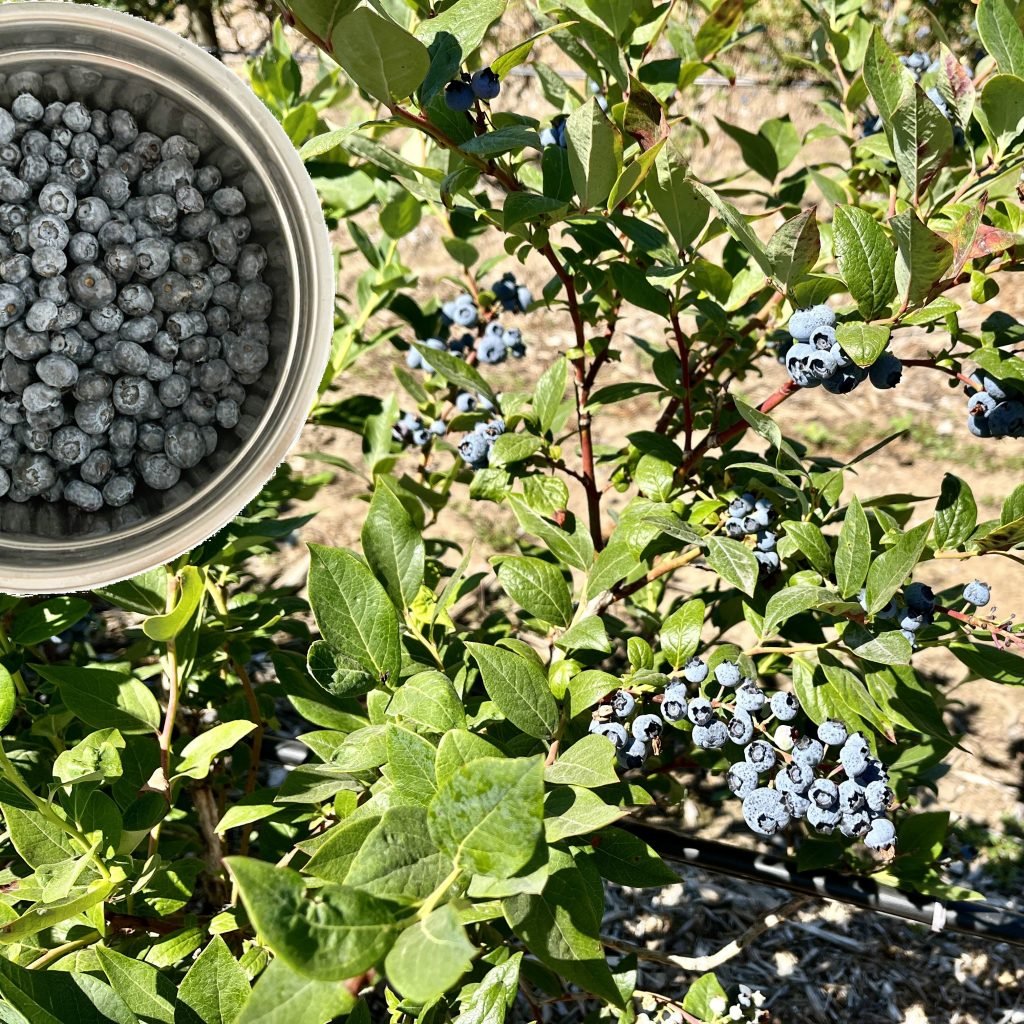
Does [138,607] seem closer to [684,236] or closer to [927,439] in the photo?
[684,236]

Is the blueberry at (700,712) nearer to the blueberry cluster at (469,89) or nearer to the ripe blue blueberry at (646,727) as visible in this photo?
the ripe blue blueberry at (646,727)

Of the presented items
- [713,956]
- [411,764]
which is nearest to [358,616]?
[411,764]

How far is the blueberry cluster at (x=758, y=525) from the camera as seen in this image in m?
1.02

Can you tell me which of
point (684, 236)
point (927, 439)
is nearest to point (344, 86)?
point (684, 236)

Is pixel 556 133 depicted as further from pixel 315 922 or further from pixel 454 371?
pixel 315 922

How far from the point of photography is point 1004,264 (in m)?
0.93

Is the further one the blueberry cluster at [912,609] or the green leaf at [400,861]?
the blueberry cluster at [912,609]

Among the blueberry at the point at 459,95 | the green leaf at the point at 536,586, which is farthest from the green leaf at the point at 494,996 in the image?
the blueberry at the point at 459,95

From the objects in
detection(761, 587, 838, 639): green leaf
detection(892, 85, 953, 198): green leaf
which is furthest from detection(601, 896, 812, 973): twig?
detection(892, 85, 953, 198): green leaf

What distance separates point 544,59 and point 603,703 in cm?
547

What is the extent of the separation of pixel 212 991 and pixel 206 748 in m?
0.25

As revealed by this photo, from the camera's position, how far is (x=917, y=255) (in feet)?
2.59

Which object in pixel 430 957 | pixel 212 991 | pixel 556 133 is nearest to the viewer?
pixel 430 957

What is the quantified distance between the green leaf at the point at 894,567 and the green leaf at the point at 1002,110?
344mm
